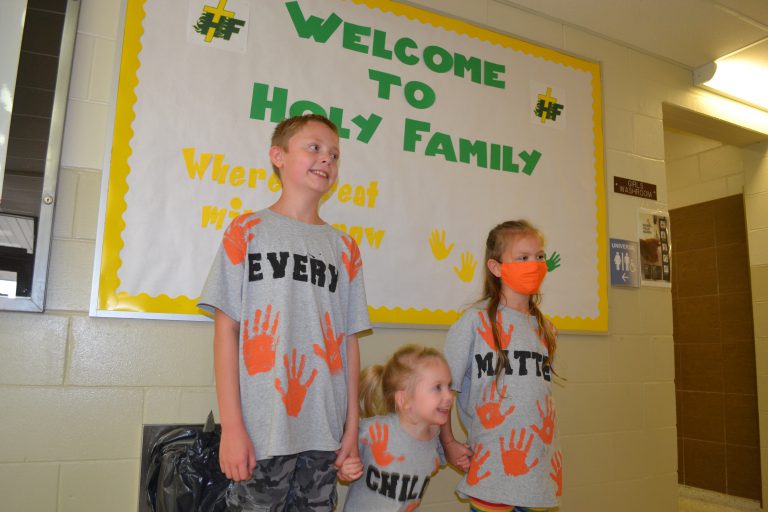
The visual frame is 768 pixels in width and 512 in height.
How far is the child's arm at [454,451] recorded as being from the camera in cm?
160

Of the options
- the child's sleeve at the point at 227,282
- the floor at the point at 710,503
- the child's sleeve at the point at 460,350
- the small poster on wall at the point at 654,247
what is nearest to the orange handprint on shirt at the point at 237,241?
the child's sleeve at the point at 227,282

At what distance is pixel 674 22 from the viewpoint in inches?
106

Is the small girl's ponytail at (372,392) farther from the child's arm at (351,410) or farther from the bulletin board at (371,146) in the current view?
the bulletin board at (371,146)

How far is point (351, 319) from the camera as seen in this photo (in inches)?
58.7

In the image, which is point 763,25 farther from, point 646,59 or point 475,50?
point 475,50

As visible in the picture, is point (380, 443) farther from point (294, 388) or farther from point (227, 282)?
point (227, 282)

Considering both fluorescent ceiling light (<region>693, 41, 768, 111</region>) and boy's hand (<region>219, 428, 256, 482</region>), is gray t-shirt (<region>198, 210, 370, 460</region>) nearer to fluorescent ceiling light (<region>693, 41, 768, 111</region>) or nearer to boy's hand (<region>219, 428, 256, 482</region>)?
boy's hand (<region>219, 428, 256, 482</region>)

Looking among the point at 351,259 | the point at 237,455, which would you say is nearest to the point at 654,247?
the point at 351,259

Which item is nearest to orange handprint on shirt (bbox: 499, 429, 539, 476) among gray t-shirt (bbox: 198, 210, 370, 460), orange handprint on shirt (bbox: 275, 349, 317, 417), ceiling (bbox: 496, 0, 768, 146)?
gray t-shirt (bbox: 198, 210, 370, 460)

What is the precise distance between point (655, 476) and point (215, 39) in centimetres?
276

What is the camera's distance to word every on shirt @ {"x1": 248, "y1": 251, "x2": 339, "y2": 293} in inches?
52.7

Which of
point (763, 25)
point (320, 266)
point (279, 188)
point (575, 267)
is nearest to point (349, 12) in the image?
point (279, 188)

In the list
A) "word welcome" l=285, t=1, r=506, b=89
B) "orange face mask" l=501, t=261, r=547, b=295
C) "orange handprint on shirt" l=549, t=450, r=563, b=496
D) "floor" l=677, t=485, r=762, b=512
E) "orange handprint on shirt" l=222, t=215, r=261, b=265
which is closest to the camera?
"orange handprint on shirt" l=222, t=215, r=261, b=265

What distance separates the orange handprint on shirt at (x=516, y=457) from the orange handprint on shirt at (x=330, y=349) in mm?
551
